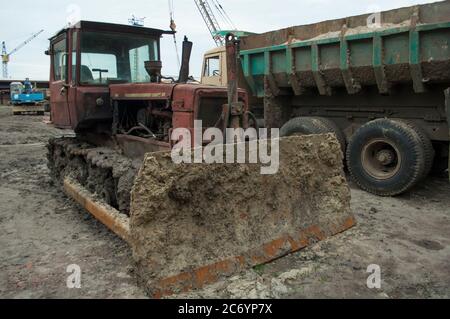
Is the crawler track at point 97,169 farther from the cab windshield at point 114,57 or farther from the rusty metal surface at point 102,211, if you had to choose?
the cab windshield at point 114,57

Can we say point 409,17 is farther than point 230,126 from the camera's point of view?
Yes

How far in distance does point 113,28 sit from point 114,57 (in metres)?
0.38

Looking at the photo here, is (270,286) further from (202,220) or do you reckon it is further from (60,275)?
(60,275)

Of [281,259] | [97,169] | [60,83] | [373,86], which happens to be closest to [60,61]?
[60,83]

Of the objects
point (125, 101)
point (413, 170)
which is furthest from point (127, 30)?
point (413, 170)

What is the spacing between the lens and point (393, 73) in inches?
229

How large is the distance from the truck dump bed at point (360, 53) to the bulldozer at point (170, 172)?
2.11 meters

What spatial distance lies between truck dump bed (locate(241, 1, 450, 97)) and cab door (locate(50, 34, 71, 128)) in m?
3.32

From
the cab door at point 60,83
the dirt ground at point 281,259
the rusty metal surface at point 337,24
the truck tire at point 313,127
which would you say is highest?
the rusty metal surface at point 337,24

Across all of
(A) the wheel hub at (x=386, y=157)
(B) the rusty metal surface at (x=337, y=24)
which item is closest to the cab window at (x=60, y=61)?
(B) the rusty metal surface at (x=337, y=24)

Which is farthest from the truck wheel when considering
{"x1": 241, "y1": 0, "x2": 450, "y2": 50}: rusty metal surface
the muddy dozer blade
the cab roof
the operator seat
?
the operator seat

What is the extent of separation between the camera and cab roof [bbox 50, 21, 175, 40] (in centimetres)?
543

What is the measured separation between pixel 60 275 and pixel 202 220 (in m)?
1.26

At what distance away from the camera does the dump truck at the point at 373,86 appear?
5473mm
